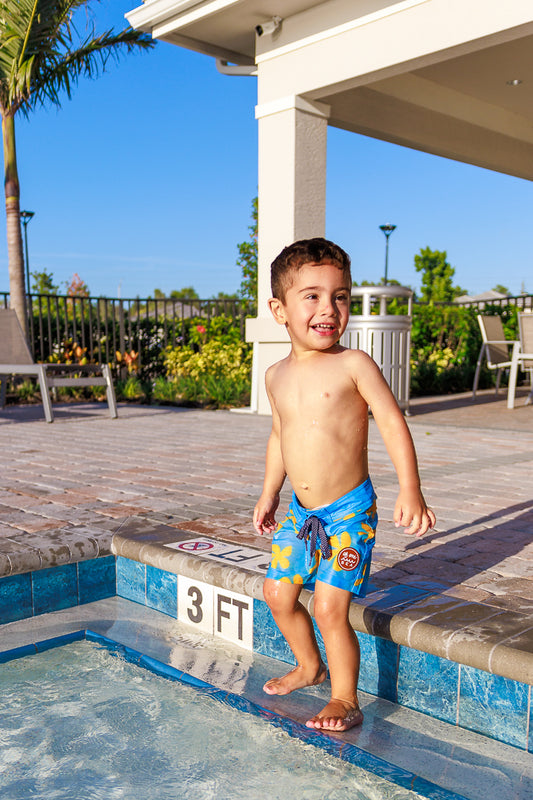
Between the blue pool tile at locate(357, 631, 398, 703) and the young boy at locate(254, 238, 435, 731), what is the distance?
0.17 m

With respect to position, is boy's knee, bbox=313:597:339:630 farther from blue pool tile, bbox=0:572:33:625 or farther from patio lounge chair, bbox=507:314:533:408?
patio lounge chair, bbox=507:314:533:408

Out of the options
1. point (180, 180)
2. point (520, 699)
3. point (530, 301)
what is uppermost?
point (180, 180)

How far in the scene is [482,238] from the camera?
136ft

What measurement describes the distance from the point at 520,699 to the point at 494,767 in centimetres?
16

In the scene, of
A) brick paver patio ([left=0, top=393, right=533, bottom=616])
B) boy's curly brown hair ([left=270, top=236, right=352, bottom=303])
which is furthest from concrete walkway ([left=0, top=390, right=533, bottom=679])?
boy's curly brown hair ([left=270, top=236, right=352, bottom=303])

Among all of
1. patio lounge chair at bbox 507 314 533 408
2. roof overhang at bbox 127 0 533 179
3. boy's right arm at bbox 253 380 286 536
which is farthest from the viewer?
patio lounge chair at bbox 507 314 533 408

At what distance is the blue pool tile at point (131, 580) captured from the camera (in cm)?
257

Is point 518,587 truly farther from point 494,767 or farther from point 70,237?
point 70,237

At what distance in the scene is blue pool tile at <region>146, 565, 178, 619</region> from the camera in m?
2.45

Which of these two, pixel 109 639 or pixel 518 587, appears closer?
pixel 518 587

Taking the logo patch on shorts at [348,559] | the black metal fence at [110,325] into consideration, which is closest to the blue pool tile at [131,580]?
the logo patch on shorts at [348,559]

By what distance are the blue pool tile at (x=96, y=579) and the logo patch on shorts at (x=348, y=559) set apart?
4.05ft

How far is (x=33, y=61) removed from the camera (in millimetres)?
9656

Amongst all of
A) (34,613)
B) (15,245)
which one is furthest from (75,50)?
(34,613)
